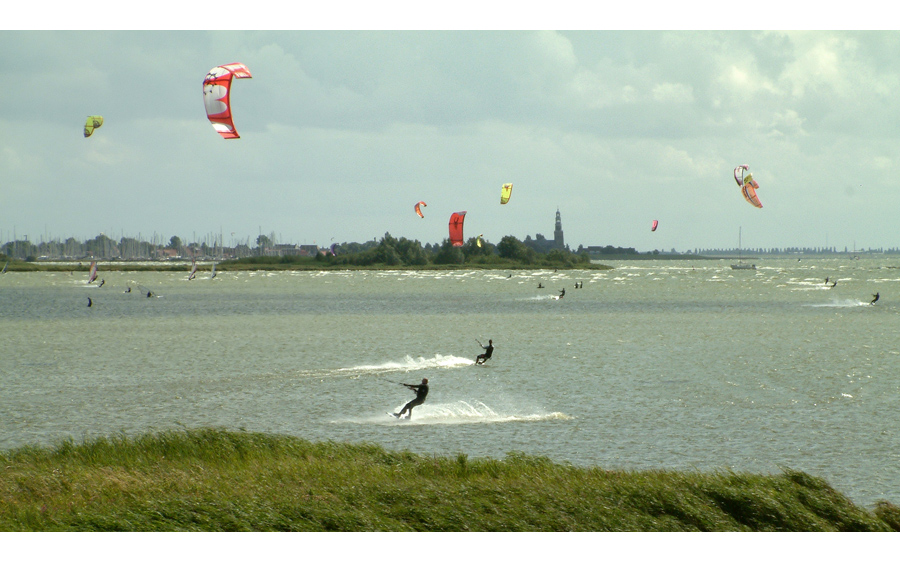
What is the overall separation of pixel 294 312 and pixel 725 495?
7173 centimetres

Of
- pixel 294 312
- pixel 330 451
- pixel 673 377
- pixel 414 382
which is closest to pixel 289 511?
pixel 330 451

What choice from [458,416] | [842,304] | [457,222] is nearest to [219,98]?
[458,416]

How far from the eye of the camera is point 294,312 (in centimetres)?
8275

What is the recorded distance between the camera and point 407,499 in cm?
1345

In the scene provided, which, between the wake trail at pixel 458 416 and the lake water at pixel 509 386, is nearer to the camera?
the lake water at pixel 509 386

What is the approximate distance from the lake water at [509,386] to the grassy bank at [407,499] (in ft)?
12.0

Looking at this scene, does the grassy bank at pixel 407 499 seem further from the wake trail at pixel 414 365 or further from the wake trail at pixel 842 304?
the wake trail at pixel 842 304

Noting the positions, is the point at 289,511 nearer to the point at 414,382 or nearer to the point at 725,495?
the point at 725,495

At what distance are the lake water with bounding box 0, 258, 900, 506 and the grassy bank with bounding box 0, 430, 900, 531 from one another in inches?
144

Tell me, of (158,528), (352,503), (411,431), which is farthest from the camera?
(411,431)

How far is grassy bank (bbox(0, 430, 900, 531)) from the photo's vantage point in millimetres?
12430

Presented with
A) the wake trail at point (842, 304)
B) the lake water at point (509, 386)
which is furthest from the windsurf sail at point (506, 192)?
the wake trail at point (842, 304)

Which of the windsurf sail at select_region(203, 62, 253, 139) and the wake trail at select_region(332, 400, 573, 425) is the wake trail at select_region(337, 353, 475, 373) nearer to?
the wake trail at select_region(332, 400, 573, 425)

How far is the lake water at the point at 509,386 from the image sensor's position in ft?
71.6
